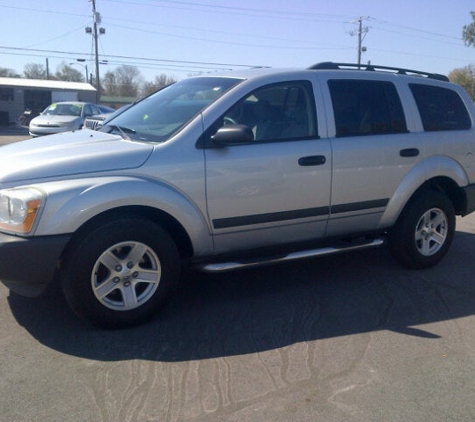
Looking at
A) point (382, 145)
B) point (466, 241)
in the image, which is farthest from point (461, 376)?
point (466, 241)

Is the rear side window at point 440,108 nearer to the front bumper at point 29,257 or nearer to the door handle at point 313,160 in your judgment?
the door handle at point 313,160

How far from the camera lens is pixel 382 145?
4926 millimetres

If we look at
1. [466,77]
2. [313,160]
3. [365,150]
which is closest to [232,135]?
[313,160]

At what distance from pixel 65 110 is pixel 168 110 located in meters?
17.8

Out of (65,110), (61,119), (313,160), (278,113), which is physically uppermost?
(65,110)

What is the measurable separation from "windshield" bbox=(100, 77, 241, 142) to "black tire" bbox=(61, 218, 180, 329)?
2.60 feet

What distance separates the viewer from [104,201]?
368 cm

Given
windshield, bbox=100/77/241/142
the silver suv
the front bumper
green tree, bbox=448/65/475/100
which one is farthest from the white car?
green tree, bbox=448/65/475/100

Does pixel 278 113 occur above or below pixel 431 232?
above

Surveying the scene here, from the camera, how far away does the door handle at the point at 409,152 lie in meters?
5.04

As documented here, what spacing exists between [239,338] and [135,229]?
1074mm

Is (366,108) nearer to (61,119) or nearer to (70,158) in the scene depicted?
(70,158)

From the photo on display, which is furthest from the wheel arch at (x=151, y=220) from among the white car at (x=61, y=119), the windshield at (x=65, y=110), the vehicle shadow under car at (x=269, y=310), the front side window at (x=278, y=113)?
the windshield at (x=65, y=110)

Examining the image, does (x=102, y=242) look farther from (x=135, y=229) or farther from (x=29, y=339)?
(x=29, y=339)
